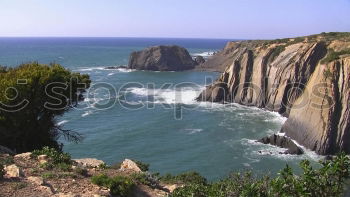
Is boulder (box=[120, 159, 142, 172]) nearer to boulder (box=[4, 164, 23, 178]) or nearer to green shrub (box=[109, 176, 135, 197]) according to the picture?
green shrub (box=[109, 176, 135, 197])

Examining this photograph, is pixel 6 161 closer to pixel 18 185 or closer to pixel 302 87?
pixel 18 185

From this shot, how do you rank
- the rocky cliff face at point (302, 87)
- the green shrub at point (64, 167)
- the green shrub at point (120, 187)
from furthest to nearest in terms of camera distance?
the rocky cliff face at point (302, 87), the green shrub at point (64, 167), the green shrub at point (120, 187)

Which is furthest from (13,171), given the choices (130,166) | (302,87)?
(302,87)

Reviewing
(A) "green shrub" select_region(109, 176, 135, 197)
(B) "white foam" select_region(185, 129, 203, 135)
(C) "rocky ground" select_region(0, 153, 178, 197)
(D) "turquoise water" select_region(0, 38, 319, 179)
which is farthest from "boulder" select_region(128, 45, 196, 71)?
(A) "green shrub" select_region(109, 176, 135, 197)

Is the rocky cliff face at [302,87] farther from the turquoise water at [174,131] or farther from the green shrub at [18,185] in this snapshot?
the green shrub at [18,185]

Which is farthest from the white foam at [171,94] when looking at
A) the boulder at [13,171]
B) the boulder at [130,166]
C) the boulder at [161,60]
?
the boulder at [13,171]

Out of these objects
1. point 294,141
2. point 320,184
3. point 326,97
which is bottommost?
point 294,141

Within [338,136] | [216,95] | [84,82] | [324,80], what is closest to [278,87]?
[216,95]

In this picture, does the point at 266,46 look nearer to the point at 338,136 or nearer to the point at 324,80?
the point at 324,80
